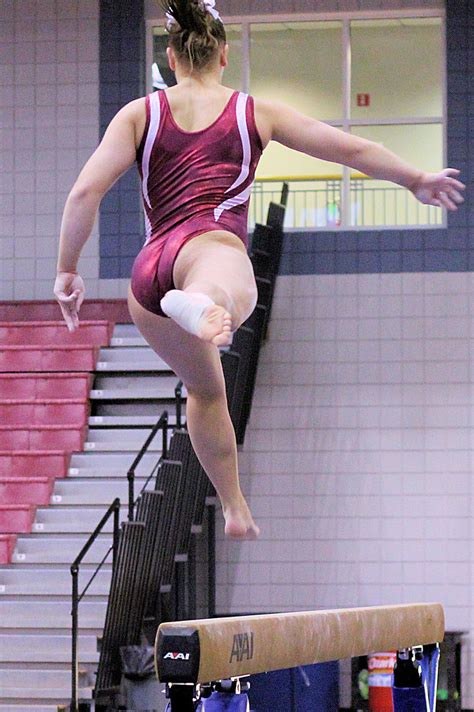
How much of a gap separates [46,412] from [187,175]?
321 inches

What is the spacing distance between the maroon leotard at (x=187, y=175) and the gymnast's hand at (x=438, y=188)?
57 cm

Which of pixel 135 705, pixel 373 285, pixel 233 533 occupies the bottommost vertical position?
pixel 135 705

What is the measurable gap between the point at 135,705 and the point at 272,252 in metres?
4.47

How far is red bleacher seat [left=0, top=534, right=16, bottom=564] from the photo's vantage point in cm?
1104

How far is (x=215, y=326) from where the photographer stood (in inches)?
140

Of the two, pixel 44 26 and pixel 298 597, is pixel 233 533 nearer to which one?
pixel 298 597

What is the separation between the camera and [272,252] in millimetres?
12266

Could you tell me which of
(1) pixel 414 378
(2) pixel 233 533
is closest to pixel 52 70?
(1) pixel 414 378

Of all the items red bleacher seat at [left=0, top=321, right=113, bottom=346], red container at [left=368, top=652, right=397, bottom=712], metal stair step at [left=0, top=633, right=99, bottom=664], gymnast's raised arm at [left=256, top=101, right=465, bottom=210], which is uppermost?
red bleacher seat at [left=0, top=321, right=113, bottom=346]

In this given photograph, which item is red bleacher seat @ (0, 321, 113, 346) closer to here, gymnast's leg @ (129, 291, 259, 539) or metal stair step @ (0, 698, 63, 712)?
metal stair step @ (0, 698, 63, 712)

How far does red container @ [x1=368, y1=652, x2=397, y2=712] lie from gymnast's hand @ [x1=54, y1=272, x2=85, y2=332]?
7958 millimetres

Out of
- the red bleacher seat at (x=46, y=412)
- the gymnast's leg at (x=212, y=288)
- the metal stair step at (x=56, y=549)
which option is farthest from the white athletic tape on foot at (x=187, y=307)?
the red bleacher seat at (x=46, y=412)

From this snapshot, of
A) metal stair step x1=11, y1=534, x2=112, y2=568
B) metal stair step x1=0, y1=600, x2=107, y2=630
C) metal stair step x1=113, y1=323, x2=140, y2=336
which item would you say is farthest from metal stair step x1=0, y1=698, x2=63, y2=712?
metal stair step x1=113, y1=323, x2=140, y2=336

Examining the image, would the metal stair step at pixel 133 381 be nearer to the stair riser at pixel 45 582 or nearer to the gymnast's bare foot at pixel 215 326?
the stair riser at pixel 45 582
